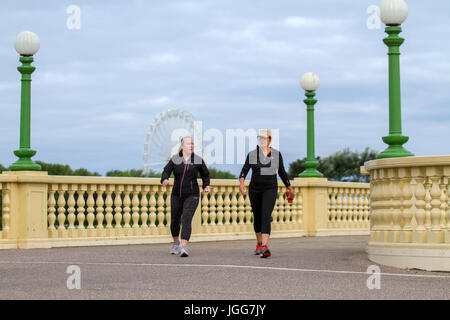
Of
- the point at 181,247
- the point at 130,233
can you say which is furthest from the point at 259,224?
the point at 130,233

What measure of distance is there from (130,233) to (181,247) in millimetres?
4064

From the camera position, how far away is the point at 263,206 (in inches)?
512

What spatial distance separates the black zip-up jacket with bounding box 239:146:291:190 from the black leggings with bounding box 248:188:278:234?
9cm

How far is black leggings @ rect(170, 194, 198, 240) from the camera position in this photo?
13289 mm

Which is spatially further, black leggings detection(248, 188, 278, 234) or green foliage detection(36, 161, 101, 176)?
green foliage detection(36, 161, 101, 176)

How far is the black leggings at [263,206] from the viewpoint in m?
12.8

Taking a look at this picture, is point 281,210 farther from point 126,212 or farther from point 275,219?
point 126,212

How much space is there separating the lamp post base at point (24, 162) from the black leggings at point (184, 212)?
3.36 m

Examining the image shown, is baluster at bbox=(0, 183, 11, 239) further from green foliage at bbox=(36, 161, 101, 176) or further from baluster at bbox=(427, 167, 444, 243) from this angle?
green foliage at bbox=(36, 161, 101, 176)

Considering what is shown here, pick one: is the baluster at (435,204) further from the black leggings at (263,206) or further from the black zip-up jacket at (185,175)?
the black zip-up jacket at (185,175)

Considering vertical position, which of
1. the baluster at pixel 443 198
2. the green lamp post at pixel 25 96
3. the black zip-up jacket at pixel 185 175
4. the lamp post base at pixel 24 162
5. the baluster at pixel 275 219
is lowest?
the baluster at pixel 275 219

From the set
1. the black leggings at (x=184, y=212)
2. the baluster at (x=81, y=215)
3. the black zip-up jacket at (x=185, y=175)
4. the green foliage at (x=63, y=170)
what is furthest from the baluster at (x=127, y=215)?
the green foliage at (x=63, y=170)

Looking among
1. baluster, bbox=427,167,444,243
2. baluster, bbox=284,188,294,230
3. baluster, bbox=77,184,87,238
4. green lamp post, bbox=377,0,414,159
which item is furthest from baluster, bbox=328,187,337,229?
baluster, bbox=427,167,444,243

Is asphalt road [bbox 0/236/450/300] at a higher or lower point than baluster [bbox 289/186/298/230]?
lower
